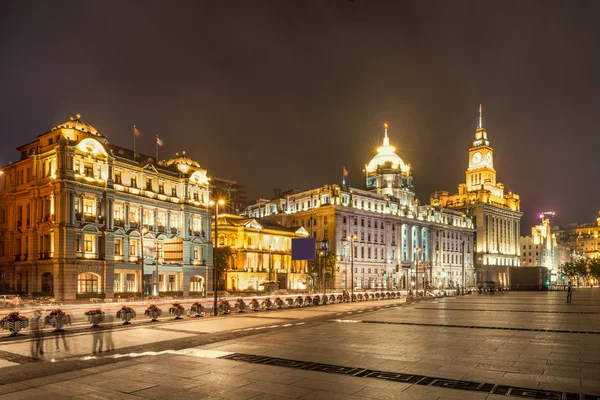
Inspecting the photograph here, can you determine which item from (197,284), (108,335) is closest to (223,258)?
(197,284)

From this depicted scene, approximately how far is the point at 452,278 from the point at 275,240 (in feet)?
248

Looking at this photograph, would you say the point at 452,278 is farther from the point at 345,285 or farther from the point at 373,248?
the point at 345,285

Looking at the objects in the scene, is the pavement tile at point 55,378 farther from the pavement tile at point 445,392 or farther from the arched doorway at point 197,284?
the arched doorway at point 197,284

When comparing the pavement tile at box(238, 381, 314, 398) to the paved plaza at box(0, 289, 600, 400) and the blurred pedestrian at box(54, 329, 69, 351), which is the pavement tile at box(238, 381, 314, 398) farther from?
the blurred pedestrian at box(54, 329, 69, 351)

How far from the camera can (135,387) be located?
1487 cm

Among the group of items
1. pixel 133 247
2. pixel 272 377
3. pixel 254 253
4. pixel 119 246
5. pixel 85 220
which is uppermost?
pixel 85 220

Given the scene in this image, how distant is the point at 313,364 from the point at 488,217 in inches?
6902

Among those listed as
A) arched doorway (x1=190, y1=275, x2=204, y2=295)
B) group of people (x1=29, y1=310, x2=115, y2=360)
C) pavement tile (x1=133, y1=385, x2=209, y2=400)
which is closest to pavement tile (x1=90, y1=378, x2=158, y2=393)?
pavement tile (x1=133, y1=385, x2=209, y2=400)

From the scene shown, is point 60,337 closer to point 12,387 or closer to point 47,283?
point 12,387

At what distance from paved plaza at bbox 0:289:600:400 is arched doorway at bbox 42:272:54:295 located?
126 feet

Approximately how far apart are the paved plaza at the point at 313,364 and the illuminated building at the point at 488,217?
148 meters

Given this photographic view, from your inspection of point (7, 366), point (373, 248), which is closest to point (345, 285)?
point (373, 248)

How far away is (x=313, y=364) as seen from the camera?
1839 cm

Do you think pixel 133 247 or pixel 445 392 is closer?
pixel 445 392
